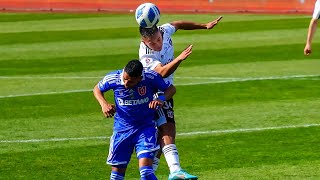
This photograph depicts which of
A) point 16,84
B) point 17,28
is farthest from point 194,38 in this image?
point 16,84

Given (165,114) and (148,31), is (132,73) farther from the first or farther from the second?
(165,114)

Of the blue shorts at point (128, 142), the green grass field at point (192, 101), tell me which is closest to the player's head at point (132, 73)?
the blue shorts at point (128, 142)

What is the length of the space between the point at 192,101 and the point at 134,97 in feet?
22.7

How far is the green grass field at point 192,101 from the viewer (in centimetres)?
1232

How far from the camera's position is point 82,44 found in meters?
25.4

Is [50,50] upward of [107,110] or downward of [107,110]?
downward

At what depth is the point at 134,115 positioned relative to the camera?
403 inches

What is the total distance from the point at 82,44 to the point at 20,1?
11322mm

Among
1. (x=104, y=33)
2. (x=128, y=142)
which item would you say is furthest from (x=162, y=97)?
(x=104, y=33)

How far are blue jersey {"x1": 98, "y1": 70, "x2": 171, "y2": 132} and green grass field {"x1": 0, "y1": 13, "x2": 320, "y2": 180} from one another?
154 cm

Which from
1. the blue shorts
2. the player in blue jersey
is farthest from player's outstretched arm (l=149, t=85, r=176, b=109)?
the blue shorts

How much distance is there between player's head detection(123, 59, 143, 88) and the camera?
990 centimetres

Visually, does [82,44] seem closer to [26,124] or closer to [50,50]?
[50,50]

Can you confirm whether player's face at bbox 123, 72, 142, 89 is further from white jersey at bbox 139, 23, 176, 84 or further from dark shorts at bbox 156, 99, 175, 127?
dark shorts at bbox 156, 99, 175, 127
